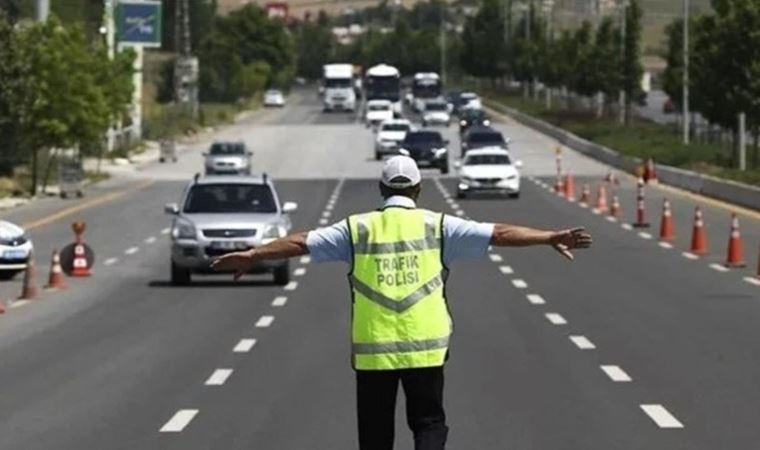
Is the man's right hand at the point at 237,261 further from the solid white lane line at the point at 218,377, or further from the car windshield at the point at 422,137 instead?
the car windshield at the point at 422,137

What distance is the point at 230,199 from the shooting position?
31.7 m

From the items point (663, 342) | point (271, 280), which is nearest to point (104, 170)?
point (271, 280)

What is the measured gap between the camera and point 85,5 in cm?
15225

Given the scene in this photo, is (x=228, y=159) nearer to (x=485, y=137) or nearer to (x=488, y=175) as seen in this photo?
(x=485, y=137)

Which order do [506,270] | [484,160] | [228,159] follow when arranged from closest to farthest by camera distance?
[506,270] < [484,160] < [228,159]

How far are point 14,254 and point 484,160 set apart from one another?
28.6 meters

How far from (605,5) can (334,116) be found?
60.8ft

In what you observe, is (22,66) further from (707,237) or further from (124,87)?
(707,237)

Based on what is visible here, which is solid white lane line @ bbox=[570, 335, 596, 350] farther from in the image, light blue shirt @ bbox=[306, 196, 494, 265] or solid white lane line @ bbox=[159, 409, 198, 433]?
light blue shirt @ bbox=[306, 196, 494, 265]

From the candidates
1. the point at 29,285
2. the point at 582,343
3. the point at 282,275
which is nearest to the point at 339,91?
the point at 282,275

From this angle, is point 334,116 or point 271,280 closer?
point 271,280

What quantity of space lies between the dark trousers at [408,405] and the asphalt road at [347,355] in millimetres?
5117

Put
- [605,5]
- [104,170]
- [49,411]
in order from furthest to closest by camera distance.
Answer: [605,5] → [104,170] → [49,411]

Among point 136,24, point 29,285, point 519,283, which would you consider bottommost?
point 519,283
